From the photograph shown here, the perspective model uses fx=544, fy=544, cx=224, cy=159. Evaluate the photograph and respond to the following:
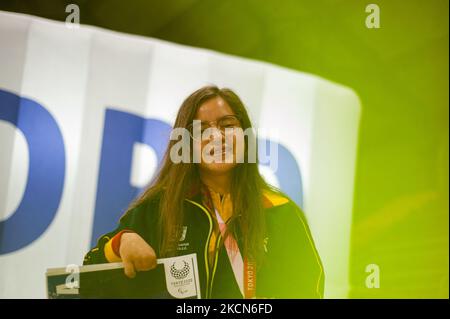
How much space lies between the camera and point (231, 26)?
7.73 ft

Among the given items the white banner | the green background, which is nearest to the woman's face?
the white banner

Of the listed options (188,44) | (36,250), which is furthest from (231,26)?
(36,250)

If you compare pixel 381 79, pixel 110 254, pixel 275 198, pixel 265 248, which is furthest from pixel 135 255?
pixel 381 79

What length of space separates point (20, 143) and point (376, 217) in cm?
152

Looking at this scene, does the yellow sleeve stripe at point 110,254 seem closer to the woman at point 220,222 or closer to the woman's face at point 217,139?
the woman at point 220,222

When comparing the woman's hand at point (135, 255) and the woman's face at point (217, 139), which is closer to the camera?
the woman's hand at point (135, 255)

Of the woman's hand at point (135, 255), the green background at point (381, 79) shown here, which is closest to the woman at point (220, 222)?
the woman's hand at point (135, 255)

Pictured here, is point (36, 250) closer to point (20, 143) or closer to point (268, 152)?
point (20, 143)

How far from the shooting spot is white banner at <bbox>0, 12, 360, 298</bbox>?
211cm

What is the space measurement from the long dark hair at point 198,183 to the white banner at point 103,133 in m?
0.05

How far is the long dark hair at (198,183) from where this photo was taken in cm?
211

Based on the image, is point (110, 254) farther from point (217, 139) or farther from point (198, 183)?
point (217, 139)

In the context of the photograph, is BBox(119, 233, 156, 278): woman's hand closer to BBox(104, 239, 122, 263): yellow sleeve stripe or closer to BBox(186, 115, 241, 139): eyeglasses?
BBox(104, 239, 122, 263): yellow sleeve stripe

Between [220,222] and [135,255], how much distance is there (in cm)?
35
